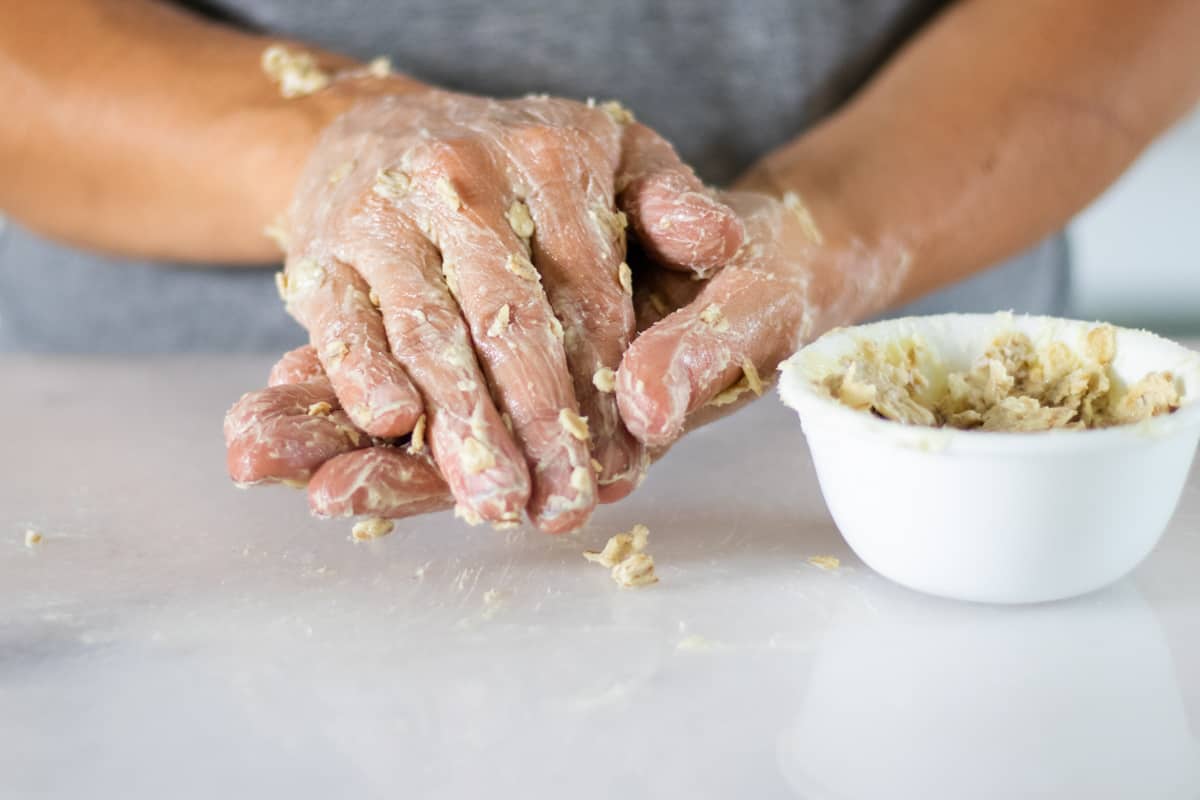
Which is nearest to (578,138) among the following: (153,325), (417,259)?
(417,259)

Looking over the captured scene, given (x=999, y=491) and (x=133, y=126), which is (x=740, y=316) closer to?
(x=999, y=491)

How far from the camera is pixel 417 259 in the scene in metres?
0.71

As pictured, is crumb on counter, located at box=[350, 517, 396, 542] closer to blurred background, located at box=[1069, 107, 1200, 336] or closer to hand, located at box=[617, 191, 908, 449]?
hand, located at box=[617, 191, 908, 449]

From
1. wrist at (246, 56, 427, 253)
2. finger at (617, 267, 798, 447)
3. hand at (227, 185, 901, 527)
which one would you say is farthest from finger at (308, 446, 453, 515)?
wrist at (246, 56, 427, 253)

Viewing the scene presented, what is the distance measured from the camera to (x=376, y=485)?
631mm

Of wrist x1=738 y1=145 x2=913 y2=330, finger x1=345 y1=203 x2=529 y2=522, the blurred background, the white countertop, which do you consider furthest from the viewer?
the blurred background

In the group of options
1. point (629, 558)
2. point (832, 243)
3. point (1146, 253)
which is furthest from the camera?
point (1146, 253)

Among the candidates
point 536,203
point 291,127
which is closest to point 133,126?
point 291,127

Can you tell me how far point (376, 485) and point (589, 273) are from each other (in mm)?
184

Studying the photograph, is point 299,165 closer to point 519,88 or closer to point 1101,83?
point 519,88

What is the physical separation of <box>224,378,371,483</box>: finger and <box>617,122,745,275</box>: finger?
0.72ft

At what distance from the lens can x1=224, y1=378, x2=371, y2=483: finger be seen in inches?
24.9

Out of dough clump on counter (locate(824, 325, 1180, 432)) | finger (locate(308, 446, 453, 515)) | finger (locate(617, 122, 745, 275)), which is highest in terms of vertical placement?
finger (locate(617, 122, 745, 275))

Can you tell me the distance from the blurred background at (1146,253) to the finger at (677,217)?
5.85 ft
